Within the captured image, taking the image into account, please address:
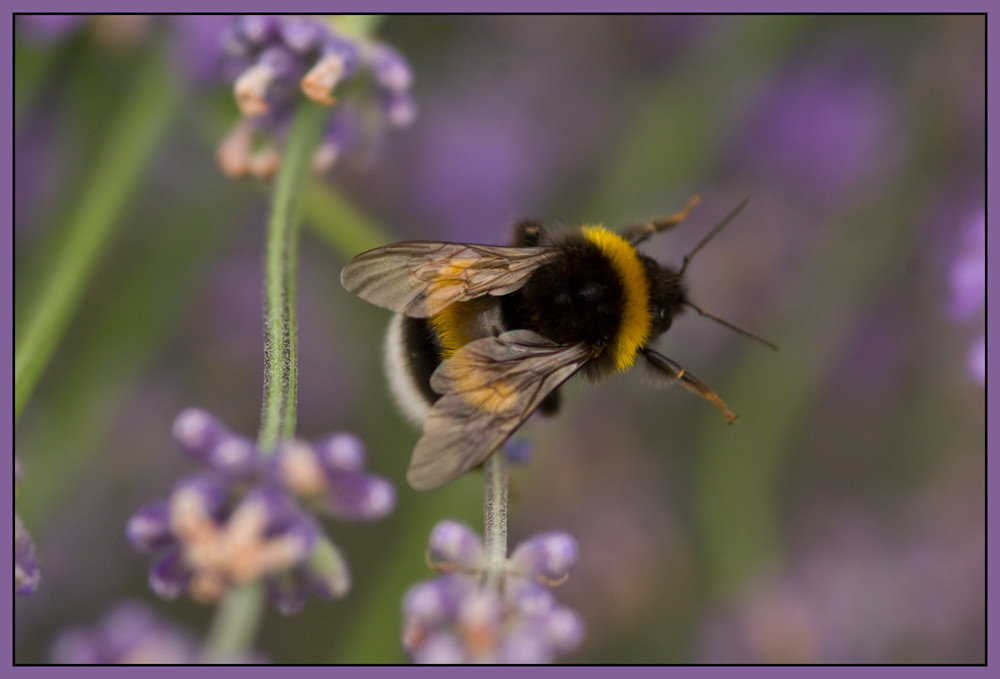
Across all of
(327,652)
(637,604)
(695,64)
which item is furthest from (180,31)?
(637,604)

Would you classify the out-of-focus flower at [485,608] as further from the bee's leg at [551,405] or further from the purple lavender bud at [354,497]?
the bee's leg at [551,405]

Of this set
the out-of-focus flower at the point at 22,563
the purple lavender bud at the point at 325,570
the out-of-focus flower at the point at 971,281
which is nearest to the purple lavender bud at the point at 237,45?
the out-of-focus flower at the point at 22,563

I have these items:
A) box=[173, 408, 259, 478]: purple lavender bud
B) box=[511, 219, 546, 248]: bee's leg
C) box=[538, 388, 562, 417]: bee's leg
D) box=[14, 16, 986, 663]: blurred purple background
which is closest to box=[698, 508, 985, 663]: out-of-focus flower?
box=[14, 16, 986, 663]: blurred purple background

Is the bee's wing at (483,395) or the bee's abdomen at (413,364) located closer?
the bee's wing at (483,395)

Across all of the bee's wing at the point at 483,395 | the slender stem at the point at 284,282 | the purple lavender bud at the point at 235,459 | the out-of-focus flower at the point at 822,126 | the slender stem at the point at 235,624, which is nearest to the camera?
the slender stem at the point at 235,624

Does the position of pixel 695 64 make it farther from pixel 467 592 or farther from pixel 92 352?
pixel 467 592
